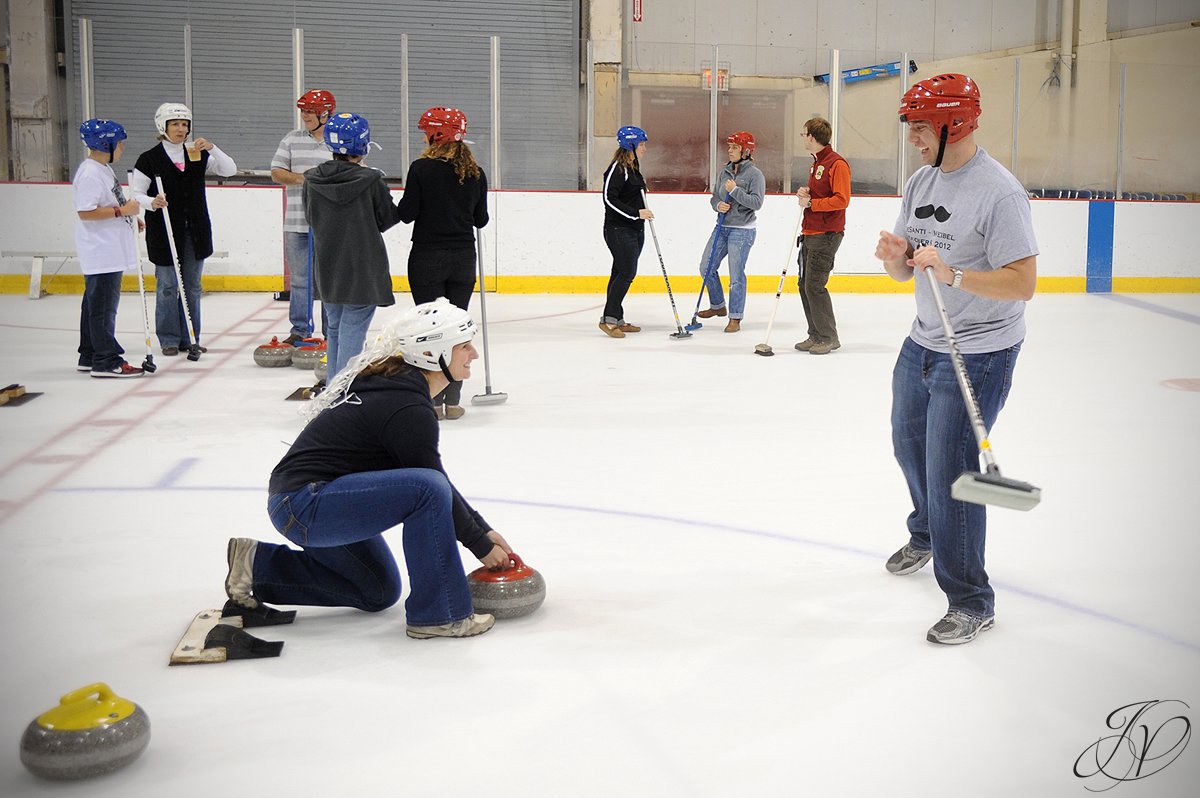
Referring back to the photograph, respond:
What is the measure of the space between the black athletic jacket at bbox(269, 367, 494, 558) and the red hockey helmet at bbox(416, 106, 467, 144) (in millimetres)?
2902

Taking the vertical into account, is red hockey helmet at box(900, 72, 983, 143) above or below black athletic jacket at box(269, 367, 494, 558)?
above

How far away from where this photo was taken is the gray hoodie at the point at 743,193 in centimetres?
899

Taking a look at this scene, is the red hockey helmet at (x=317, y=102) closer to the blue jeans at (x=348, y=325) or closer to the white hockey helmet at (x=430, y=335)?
the blue jeans at (x=348, y=325)

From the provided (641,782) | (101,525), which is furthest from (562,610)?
(101,525)

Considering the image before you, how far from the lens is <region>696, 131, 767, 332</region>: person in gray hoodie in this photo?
29.6ft

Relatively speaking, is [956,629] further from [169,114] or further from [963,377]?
[169,114]

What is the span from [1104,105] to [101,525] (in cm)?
1121

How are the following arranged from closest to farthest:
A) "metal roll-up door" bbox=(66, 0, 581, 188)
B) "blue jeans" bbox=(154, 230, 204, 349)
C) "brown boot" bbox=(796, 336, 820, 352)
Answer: "blue jeans" bbox=(154, 230, 204, 349)
"brown boot" bbox=(796, 336, 820, 352)
"metal roll-up door" bbox=(66, 0, 581, 188)

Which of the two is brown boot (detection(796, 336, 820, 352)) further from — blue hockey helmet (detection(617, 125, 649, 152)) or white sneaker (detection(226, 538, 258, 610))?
white sneaker (detection(226, 538, 258, 610))

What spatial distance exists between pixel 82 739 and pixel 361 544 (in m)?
1.01

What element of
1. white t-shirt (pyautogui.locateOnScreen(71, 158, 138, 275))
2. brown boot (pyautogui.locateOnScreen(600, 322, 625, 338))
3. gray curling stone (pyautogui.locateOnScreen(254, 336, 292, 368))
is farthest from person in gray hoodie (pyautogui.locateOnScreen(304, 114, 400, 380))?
brown boot (pyautogui.locateOnScreen(600, 322, 625, 338))

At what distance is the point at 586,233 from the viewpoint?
1180cm

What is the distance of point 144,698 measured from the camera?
2.80 meters

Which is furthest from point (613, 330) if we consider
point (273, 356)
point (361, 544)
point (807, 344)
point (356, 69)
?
point (356, 69)
